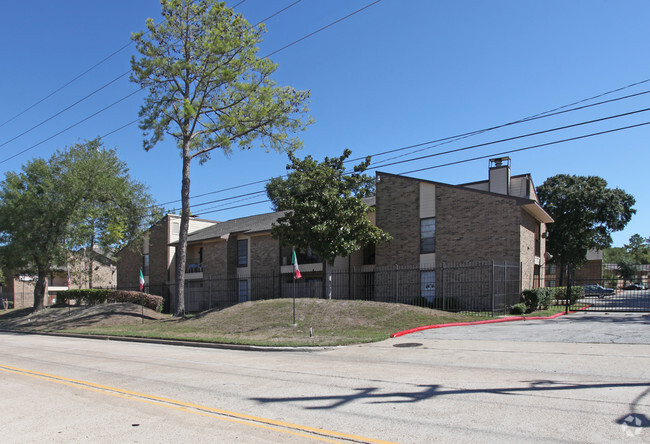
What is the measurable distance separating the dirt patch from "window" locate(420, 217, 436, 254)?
16.1 meters

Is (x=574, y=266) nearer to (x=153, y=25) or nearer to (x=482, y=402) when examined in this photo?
(x=153, y=25)

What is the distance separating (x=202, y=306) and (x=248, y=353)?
2398 centimetres

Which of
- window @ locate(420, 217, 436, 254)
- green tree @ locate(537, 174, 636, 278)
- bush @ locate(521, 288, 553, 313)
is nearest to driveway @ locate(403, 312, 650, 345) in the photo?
bush @ locate(521, 288, 553, 313)

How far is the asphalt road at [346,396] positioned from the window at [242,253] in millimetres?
23304

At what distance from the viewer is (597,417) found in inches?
234

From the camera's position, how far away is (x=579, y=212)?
142ft

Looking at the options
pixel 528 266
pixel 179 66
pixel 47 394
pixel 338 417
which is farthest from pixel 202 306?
pixel 338 417

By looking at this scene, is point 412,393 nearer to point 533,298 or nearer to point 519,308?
point 519,308

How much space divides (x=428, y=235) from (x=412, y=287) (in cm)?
302

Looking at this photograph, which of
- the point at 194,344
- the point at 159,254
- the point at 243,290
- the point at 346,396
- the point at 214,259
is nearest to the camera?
the point at 346,396

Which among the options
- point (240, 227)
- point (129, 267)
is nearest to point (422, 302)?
point (240, 227)

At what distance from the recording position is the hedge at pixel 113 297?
34.8m

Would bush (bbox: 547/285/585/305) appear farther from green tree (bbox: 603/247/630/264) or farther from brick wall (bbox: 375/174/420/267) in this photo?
green tree (bbox: 603/247/630/264)

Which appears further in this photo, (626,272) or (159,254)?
(159,254)
